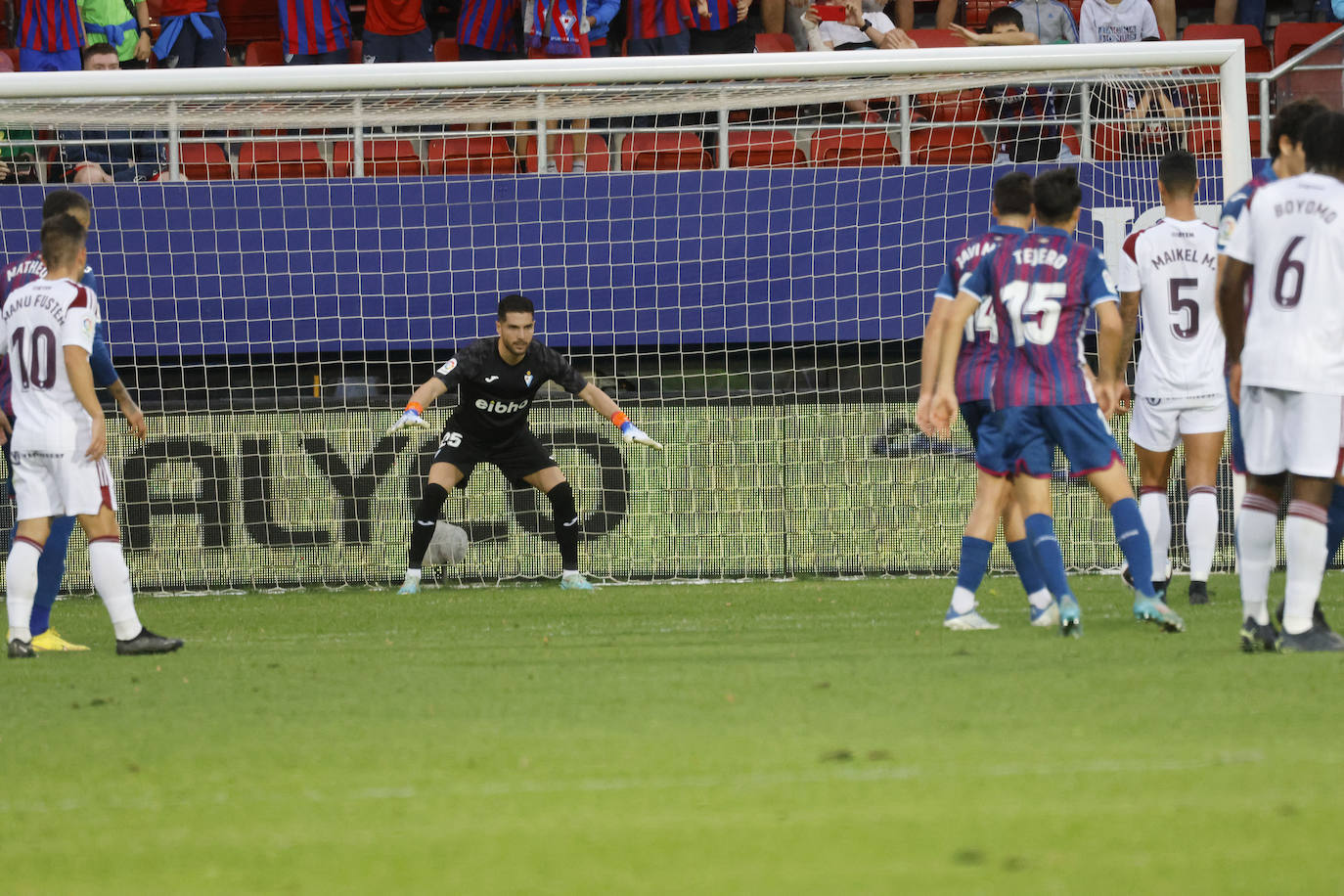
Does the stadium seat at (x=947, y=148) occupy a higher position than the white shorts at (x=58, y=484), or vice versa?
the stadium seat at (x=947, y=148)

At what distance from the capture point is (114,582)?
6.62 m

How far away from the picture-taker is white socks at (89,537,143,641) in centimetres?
659

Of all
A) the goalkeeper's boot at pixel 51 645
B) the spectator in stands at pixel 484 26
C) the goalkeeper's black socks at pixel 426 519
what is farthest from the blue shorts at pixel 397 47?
the goalkeeper's boot at pixel 51 645

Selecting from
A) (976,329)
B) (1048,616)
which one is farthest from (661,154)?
(1048,616)

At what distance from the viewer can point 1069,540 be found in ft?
33.0

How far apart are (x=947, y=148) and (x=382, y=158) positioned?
4.27 meters

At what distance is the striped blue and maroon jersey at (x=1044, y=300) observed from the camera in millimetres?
6094

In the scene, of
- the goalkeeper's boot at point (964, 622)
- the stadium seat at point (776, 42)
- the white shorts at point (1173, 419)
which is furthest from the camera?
the stadium seat at point (776, 42)

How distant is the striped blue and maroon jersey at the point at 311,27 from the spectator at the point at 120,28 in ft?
3.66

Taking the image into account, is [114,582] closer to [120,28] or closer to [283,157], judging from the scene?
[283,157]

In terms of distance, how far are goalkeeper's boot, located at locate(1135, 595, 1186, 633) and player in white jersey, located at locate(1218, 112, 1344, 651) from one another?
0.79m

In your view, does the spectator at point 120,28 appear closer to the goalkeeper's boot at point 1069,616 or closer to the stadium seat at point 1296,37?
the stadium seat at point 1296,37

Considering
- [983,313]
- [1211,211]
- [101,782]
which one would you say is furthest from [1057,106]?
[101,782]

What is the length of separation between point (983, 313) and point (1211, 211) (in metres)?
4.20
